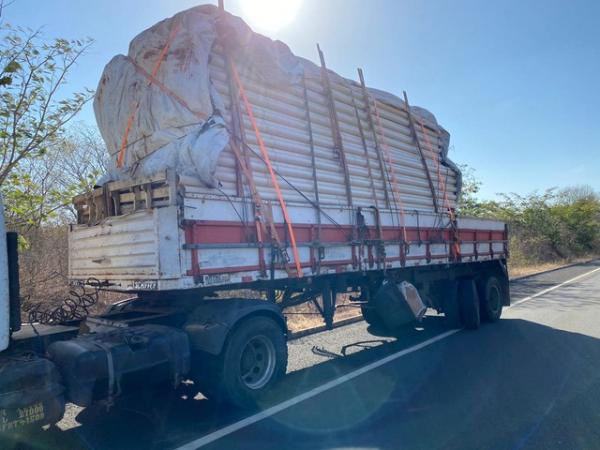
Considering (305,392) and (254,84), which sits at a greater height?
(254,84)

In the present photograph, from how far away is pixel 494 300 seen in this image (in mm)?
9336

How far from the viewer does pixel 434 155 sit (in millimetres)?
9078

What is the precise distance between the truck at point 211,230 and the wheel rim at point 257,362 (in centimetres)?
1

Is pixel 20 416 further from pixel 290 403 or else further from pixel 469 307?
pixel 469 307

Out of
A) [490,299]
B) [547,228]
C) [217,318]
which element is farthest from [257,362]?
[547,228]

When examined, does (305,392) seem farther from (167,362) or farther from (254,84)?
(254,84)

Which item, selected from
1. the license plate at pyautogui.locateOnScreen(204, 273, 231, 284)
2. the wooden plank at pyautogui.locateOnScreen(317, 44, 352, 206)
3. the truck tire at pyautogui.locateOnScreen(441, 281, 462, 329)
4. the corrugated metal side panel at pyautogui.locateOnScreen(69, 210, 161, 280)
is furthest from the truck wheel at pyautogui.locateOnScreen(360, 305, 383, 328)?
the corrugated metal side panel at pyautogui.locateOnScreen(69, 210, 161, 280)

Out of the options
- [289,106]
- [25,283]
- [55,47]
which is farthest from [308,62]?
[25,283]

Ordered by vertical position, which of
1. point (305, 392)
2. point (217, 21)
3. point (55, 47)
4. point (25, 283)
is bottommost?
point (305, 392)

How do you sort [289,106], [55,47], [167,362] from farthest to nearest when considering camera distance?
[55,47], [289,106], [167,362]

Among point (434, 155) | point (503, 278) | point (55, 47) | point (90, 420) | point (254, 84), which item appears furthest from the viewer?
point (503, 278)

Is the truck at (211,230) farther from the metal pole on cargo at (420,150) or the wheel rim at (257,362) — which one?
the metal pole on cargo at (420,150)

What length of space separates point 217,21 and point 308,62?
1723 millimetres

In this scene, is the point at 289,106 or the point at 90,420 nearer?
the point at 90,420
